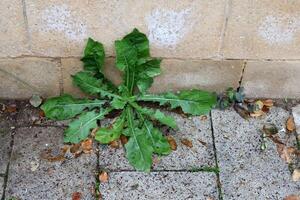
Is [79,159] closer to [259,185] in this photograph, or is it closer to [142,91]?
[142,91]

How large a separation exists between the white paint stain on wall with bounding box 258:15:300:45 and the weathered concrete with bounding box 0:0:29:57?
1.40 metres

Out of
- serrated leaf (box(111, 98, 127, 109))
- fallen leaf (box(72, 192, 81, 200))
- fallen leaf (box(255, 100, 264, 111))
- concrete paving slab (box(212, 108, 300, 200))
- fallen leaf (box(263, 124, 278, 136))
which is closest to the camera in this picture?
fallen leaf (box(72, 192, 81, 200))

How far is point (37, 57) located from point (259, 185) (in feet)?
5.06

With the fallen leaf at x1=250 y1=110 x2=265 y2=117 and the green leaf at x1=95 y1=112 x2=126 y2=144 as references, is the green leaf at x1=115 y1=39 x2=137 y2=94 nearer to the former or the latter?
the green leaf at x1=95 y1=112 x2=126 y2=144

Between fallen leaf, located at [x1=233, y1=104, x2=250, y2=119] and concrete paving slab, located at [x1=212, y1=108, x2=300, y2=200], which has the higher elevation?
fallen leaf, located at [x1=233, y1=104, x2=250, y2=119]

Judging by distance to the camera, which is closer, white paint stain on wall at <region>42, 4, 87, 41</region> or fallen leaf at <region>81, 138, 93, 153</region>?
white paint stain on wall at <region>42, 4, 87, 41</region>

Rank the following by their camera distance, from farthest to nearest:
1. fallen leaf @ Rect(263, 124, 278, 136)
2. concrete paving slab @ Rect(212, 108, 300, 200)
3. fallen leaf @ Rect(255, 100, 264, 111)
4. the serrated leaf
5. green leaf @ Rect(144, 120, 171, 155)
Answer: fallen leaf @ Rect(255, 100, 264, 111)
fallen leaf @ Rect(263, 124, 278, 136)
the serrated leaf
green leaf @ Rect(144, 120, 171, 155)
concrete paving slab @ Rect(212, 108, 300, 200)

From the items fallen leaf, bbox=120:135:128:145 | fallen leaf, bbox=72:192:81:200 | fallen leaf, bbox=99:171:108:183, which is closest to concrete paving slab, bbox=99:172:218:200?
fallen leaf, bbox=99:171:108:183

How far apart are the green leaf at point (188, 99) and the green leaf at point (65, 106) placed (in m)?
0.34

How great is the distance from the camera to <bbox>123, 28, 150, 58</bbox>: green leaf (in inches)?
111

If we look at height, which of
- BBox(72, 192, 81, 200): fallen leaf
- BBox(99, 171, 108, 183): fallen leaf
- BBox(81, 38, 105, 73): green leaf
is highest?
BBox(81, 38, 105, 73): green leaf

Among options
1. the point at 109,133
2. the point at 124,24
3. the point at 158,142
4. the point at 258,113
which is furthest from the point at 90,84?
the point at 258,113

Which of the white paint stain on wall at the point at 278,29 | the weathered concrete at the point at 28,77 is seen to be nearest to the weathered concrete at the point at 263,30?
the white paint stain on wall at the point at 278,29

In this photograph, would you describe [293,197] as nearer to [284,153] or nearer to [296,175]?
[296,175]
